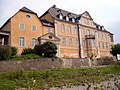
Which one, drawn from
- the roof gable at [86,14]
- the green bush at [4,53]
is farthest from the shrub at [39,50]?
the roof gable at [86,14]

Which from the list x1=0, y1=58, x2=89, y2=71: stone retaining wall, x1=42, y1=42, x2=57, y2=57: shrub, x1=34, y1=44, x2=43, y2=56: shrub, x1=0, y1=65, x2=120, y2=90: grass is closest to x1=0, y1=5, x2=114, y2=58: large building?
x1=34, y1=44, x2=43, y2=56: shrub

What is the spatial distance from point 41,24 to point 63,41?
21.6ft

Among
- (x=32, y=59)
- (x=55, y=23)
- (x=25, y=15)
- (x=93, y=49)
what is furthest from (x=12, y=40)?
(x=93, y=49)

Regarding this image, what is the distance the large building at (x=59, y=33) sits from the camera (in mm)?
30781

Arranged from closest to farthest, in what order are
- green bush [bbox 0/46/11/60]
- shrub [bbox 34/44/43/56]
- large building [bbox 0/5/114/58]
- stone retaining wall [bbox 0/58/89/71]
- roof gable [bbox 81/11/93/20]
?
stone retaining wall [bbox 0/58/89/71], green bush [bbox 0/46/11/60], shrub [bbox 34/44/43/56], large building [bbox 0/5/114/58], roof gable [bbox 81/11/93/20]

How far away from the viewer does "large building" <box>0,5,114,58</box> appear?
30.8 meters

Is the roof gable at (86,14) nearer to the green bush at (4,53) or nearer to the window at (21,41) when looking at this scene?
the window at (21,41)

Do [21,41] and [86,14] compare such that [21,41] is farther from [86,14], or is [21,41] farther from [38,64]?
[86,14]

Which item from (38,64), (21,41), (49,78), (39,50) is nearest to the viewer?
(49,78)

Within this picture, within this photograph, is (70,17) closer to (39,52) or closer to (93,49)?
(93,49)

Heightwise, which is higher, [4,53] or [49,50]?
[49,50]

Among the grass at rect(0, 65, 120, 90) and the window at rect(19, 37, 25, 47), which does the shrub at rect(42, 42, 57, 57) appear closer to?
the grass at rect(0, 65, 120, 90)

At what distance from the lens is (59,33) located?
123 ft

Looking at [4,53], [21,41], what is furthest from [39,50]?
[4,53]
